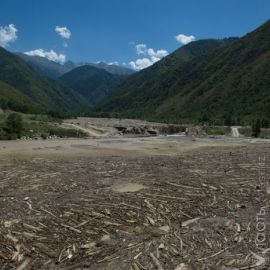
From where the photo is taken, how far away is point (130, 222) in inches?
536

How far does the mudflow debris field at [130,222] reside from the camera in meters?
10.7

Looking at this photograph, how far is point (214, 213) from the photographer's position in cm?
1479

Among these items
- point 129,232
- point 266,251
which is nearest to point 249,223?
point 266,251

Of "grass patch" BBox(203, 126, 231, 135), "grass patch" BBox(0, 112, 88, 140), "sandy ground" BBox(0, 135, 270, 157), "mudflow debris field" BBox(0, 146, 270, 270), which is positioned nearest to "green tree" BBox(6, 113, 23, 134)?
"grass patch" BBox(0, 112, 88, 140)

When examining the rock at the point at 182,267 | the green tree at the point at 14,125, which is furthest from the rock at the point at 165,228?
the green tree at the point at 14,125

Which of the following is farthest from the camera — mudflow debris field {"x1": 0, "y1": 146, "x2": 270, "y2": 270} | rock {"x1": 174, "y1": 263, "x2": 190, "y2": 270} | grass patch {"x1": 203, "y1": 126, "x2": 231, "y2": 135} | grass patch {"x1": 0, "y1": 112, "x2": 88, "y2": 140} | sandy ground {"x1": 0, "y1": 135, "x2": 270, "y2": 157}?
grass patch {"x1": 203, "y1": 126, "x2": 231, "y2": 135}

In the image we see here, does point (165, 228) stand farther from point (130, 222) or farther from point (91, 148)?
point (91, 148)

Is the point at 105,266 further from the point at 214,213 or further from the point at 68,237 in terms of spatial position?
the point at 214,213

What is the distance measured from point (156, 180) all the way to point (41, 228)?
29.8ft

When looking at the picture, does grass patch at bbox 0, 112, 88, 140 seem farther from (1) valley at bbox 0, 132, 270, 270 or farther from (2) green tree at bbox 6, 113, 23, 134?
(1) valley at bbox 0, 132, 270, 270

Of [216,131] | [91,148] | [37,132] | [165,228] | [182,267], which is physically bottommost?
[91,148]

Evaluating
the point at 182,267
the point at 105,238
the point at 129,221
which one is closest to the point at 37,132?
the point at 129,221

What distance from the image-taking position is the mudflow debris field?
10.7 metres

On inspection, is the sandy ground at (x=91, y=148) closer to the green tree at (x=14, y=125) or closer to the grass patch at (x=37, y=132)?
the grass patch at (x=37, y=132)
